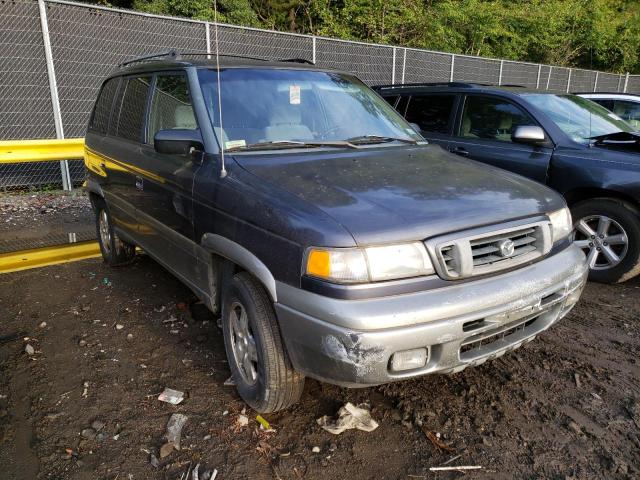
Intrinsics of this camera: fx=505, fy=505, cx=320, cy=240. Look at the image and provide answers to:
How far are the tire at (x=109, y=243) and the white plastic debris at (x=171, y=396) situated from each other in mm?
2193

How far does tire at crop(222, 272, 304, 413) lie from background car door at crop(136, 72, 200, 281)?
58 cm

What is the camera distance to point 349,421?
2.70 metres

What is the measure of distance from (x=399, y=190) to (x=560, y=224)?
3.33ft

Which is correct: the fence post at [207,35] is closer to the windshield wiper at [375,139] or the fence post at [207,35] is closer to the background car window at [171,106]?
the background car window at [171,106]

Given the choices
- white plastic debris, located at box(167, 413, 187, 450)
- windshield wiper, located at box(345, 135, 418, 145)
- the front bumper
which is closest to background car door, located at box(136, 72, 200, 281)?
white plastic debris, located at box(167, 413, 187, 450)

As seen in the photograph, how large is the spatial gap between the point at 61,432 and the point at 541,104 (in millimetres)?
5000

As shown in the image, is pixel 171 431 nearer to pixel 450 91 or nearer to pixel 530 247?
pixel 530 247

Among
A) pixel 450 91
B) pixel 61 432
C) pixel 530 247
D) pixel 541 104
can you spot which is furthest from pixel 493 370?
pixel 450 91

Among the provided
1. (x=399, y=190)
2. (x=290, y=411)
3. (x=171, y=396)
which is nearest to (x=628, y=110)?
(x=399, y=190)

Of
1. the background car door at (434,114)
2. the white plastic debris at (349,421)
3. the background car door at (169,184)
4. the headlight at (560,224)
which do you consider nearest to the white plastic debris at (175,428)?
the white plastic debris at (349,421)

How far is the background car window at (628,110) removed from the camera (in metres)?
7.45

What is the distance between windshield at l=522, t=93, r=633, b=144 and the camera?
498cm

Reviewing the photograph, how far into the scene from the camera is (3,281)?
4750 millimetres

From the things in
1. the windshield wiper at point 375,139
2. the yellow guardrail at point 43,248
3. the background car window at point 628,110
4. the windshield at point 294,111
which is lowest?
the yellow guardrail at point 43,248
